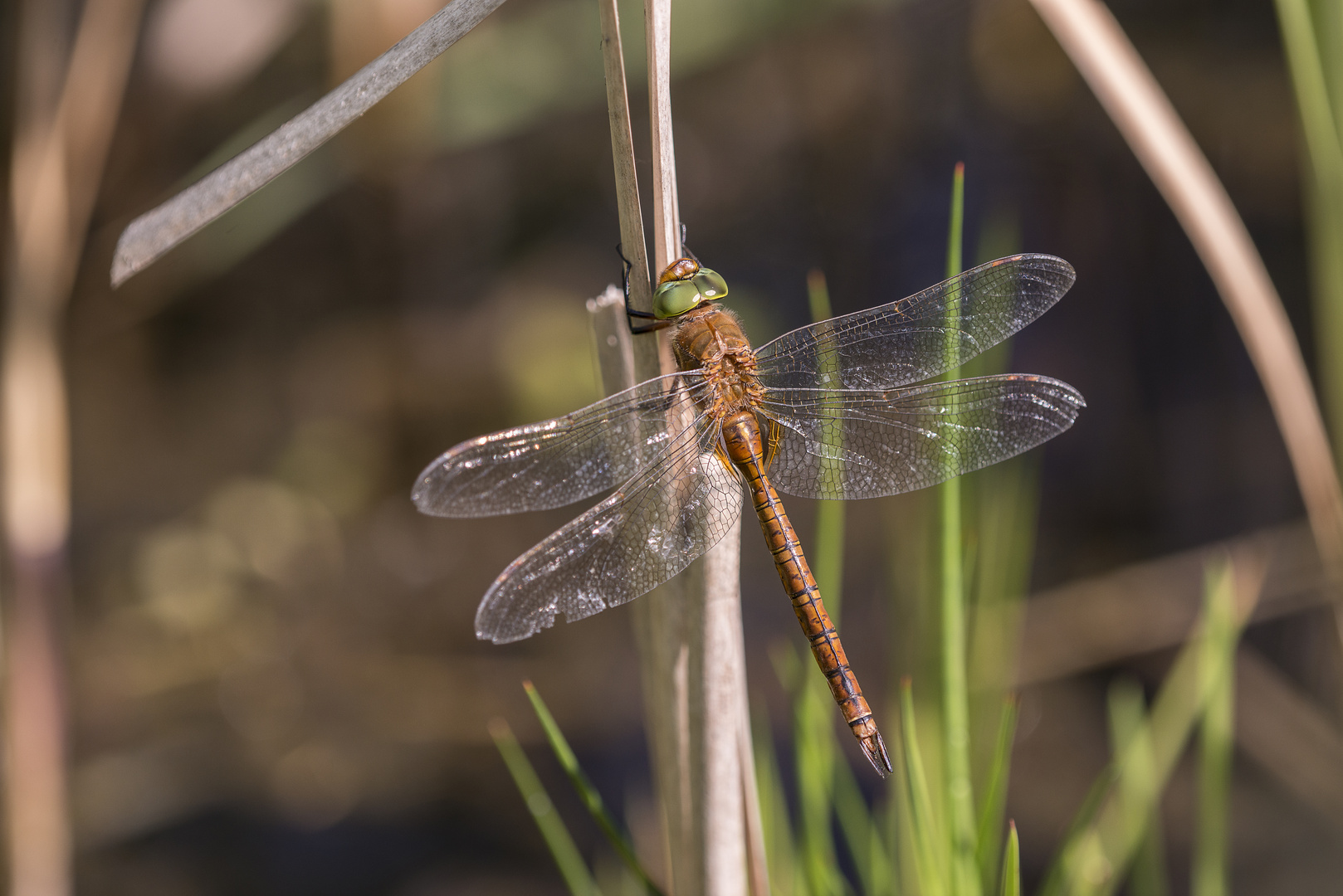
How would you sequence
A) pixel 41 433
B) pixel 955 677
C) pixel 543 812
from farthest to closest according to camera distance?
pixel 41 433
pixel 543 812
pixel 955 677

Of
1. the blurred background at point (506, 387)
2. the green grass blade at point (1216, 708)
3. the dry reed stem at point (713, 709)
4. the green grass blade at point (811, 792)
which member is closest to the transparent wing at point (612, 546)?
the dry reed stem at point (713, 709)

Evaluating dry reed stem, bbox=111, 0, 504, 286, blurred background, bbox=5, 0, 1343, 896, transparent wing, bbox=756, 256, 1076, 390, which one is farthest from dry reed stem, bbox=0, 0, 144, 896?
transparent wing, bbox=756, 256, 1076, 390

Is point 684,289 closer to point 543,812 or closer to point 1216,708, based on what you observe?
point 543,812

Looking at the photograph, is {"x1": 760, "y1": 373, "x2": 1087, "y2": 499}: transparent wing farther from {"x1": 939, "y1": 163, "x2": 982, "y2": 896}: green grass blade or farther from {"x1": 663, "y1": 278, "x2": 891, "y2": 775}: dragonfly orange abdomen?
{"x1": 939, "y1": 163, "x2": 982, "y2": 896}: green grass blade

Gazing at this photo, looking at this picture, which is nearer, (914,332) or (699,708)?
(699,708)

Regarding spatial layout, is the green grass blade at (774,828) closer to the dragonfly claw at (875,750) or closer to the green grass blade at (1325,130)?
the dragonfly claw at (875,750)

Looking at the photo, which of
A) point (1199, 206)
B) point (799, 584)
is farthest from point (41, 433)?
point (1199, 206)

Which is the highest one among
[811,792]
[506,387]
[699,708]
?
[506,387]
